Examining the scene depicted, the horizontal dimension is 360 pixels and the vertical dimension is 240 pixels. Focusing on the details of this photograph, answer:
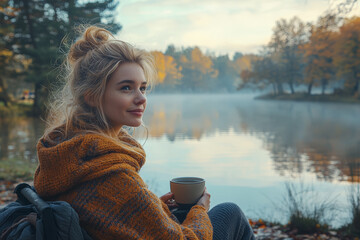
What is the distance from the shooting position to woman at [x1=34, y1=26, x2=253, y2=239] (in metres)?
1.14

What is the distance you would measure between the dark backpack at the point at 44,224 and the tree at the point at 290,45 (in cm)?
2705

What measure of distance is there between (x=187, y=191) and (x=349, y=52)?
20.7 m

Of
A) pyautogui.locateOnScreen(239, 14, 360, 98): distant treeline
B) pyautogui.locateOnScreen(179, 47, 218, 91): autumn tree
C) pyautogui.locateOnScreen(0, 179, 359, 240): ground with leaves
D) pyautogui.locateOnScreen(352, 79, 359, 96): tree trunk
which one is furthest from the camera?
pyautogui.locateOnScreen(179, 47, 218, 91): autumn tree

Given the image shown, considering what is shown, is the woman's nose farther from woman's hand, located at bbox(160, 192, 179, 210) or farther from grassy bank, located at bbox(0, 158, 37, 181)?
grassy bank, located at bbox(0, 158, 37, 181)

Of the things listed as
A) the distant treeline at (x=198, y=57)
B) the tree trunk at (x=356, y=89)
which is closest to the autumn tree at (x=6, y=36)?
the distant treeline at (x=198, y=57)

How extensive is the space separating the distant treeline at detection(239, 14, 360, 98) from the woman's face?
46.7 ft

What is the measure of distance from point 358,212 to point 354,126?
14239 mm

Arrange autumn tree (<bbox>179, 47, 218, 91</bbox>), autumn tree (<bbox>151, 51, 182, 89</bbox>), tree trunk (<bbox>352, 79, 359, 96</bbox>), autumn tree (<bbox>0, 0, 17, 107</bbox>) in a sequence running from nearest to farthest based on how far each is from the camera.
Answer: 1. autumn tree (<bbox>0, 0, 17, 107</bbox>)
2. tree trunk (<bbox>352, 79, 359, 96</bbox>)
3. autumn tree (<bbox>151, 51, 182, 89</bbox>)
4. autumn tree (<bbox>179, 47, 218, 91</bbox>)

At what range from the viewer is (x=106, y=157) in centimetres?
117

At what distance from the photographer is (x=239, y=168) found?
703cm

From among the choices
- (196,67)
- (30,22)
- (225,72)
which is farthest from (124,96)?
(225,72)

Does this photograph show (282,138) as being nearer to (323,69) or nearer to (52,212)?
(52,212)

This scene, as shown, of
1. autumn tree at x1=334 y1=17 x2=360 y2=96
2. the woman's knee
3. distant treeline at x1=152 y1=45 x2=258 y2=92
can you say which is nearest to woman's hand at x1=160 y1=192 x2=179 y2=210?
the woman's knee

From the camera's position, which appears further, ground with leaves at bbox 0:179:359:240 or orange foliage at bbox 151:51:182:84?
orange foliage at bbox 151:51:182:84
